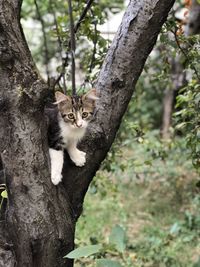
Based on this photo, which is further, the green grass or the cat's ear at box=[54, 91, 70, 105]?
the green grass

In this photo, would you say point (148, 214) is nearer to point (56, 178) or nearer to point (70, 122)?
point (70, 122)

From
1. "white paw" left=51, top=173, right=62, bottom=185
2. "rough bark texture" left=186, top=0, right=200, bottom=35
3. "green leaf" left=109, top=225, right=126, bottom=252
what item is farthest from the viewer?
"rough bark texture" left=186, top=0, right=200, bottom=35

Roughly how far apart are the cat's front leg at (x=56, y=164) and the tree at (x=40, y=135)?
1.8 inches

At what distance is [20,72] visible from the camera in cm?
232

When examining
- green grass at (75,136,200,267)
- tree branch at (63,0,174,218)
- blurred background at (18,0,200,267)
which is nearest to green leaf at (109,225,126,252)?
tree branch at (63,0,174,218)

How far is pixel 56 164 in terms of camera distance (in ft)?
8.67

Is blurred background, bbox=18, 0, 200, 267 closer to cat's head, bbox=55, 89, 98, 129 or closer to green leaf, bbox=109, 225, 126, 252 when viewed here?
cat's head, bbox=55, 89, 98, 129

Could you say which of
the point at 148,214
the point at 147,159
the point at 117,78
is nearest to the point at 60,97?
the point at 117,78

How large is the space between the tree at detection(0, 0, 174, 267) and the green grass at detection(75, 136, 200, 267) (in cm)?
111

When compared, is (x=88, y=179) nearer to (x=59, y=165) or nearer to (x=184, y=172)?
(x=59, y=165)

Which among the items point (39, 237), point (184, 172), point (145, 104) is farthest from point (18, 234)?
point (145, 104)

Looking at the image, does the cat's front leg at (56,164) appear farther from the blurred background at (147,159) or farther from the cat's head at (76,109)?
the blurred background at (147,159)

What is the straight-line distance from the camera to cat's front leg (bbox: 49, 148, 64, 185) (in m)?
2.56

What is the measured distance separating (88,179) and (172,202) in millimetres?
3908
